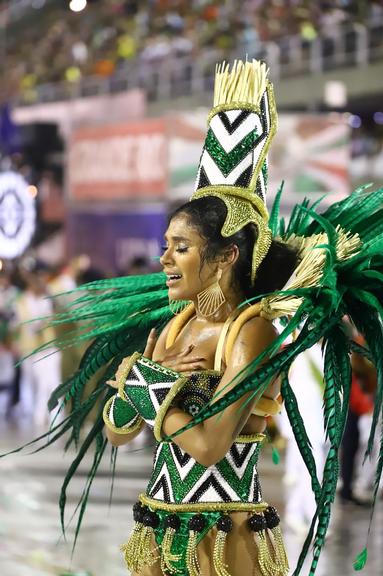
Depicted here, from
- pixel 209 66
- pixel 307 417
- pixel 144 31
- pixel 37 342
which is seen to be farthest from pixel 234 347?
pixel 144 31

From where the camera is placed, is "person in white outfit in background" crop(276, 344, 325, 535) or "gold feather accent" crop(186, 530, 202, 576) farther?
"person in white outfit in background" crop(276, 344, 325, 535)

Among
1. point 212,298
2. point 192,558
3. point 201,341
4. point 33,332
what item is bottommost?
point 33,332

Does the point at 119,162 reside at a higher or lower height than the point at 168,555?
higher

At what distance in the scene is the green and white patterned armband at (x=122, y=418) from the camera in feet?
11.0

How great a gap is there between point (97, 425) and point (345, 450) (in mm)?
6138

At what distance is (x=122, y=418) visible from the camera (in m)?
3.36

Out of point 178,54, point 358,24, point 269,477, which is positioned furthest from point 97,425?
point 178,54

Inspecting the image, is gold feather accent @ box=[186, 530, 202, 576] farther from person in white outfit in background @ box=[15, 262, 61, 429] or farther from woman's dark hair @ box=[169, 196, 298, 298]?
person in white outfit in background @ box=[15, 262, 61, 429]

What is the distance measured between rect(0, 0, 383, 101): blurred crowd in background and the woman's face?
13.7 m

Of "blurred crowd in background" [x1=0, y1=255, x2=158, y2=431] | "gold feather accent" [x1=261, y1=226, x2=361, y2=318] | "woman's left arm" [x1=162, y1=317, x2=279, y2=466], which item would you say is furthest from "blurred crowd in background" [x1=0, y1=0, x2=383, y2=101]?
"woman's left arm" [x1=162, y1=317, x2=279, y2=466]

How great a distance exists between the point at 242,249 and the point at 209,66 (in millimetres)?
17969

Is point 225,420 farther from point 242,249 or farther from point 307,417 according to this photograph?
point 307,417

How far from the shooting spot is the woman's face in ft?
10.6

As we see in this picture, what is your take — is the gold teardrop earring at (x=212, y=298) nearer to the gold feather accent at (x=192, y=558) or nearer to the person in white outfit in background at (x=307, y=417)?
the gold feather accent at (x=192, y=558)
